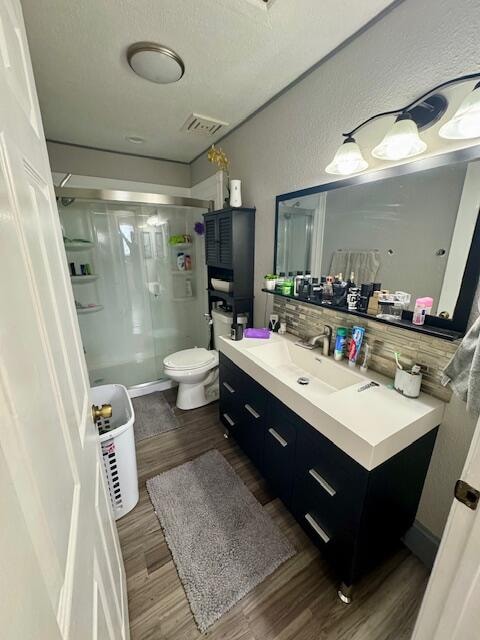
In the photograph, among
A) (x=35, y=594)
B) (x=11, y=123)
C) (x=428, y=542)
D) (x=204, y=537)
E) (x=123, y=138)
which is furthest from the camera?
(x=123, y=138)

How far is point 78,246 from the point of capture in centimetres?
259

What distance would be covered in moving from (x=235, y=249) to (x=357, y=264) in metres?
0.91

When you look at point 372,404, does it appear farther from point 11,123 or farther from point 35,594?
point 11,123

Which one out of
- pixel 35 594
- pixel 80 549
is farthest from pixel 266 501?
pixel 35 594

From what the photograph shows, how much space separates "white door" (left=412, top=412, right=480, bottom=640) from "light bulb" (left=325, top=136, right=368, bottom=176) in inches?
46.0

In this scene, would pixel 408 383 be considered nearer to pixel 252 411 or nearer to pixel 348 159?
pixel 252 411

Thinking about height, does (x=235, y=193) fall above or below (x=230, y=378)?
above

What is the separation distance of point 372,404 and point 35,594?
3.63 ft

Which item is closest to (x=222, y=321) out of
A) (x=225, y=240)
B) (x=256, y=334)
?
(x=256, y=334)

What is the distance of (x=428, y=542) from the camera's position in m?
1.20

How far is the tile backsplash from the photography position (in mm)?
1082

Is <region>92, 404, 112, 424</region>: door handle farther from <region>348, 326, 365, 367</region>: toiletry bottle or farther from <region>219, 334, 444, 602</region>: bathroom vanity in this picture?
<region>348, 326, 365, 367</region>: toiletry bottle

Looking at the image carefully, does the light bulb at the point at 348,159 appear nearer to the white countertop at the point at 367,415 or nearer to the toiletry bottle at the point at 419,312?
the toiletry bottle at the point at 419,312

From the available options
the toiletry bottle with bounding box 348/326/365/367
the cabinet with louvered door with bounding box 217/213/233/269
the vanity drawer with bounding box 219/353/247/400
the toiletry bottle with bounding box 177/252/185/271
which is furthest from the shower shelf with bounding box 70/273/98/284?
the toiletry bottle with bounding box 348/326/365/367
